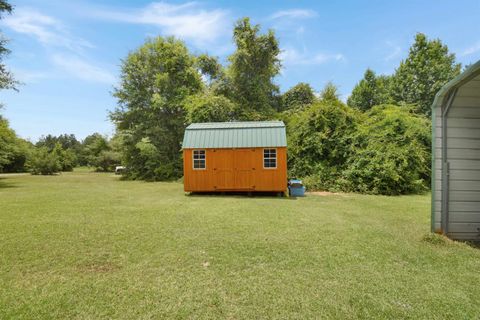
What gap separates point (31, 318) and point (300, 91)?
23.6 m

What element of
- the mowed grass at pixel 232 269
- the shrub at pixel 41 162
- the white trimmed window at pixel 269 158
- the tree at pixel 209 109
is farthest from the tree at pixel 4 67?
the white trimmed window at pixel 269 158

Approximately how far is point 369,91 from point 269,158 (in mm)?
26023

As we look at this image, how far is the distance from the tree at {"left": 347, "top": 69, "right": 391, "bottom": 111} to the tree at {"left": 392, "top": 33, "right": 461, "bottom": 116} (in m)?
3.45

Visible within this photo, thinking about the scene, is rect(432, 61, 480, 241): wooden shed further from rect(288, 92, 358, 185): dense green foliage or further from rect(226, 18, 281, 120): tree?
rect(226, 18, 281, 120): tree

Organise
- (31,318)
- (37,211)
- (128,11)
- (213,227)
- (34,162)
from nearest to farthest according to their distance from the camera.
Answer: (31,318), (213,227), (37,211), (128,11), (34,162)

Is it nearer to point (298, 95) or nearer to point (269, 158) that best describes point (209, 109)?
point (269, 158)

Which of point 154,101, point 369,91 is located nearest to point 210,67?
point 154,101

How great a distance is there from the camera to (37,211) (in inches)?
253

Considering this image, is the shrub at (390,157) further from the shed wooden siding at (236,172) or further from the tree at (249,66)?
the tree at (249,66)

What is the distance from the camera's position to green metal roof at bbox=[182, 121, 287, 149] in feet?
31.8

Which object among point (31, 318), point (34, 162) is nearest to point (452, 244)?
point (31, 318)

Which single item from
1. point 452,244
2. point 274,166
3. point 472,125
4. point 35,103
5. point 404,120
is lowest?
point 452,244

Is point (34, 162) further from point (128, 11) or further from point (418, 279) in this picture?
point (418, 279)

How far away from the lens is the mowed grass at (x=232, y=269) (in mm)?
2328
